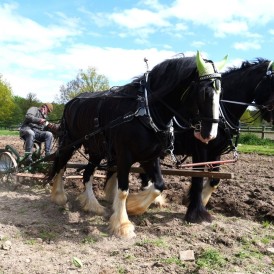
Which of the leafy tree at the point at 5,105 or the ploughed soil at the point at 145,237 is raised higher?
the leafy tree at the point at 5,105

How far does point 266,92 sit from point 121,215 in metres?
2.60

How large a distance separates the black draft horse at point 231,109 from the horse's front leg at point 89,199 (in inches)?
53.4

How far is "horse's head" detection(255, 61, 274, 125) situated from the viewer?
5.39 meters

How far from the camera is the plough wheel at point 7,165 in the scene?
7.17 metres

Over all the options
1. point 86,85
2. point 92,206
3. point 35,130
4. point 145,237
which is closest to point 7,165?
point 35,130

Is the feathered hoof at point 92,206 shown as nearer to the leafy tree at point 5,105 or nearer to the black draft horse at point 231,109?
the black draft horse at point 231,109

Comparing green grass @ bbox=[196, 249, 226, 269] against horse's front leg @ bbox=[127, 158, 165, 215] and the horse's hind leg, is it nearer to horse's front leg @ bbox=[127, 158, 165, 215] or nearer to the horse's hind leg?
horse's front leg @ bbox=[127, 158, 165, 215]

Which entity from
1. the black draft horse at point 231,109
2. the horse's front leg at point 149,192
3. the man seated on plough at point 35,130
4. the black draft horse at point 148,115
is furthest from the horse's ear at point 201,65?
the man seated on plough at point 35,130

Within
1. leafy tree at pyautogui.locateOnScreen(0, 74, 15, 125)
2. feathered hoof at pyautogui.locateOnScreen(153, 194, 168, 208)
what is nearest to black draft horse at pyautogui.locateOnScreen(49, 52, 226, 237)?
feathered hoof at pyautogui.locateOnScreen(153, 194, 168, 208)

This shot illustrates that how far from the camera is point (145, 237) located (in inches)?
185

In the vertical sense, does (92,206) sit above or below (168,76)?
below

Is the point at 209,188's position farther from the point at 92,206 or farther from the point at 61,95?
the point at 61,95

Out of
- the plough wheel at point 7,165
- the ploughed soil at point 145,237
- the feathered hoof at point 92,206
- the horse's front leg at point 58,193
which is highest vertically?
the plough wheel at point 7,165

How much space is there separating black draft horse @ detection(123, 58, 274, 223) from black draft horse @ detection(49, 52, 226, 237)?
26.1 inches
